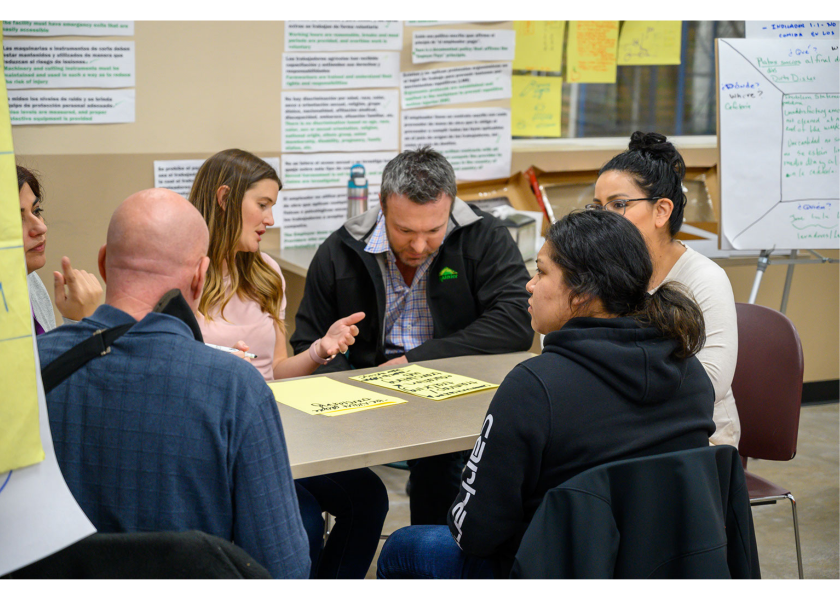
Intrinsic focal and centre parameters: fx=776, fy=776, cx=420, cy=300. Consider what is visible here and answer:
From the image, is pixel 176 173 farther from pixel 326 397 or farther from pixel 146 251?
pixel 146 251

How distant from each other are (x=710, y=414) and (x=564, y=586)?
1.39ft

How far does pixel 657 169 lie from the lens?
2123 millimetres

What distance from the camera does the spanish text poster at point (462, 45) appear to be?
3512mm

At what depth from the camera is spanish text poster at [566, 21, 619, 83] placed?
4.00 m

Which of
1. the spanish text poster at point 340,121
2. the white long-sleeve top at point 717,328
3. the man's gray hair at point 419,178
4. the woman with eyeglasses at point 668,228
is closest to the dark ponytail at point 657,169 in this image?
the woman with eyeglasses at point 668,228

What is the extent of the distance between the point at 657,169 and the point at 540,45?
6.68 ft

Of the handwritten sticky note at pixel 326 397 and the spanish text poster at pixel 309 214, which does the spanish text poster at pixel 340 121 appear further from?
the handwritten sticky note at pixel 326 397

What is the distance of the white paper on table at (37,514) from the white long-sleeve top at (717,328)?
148 cm

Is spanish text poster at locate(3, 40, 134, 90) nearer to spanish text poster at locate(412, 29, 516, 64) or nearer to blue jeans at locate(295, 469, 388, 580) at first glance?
spanish text poster at locate(412, 29, 516, 64)

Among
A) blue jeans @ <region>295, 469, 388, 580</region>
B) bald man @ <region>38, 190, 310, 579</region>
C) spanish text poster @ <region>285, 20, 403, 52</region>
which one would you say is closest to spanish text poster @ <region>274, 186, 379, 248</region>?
spanish text poster @ <region>285, 20, 403, 52</region>

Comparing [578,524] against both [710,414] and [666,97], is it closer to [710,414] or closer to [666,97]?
[710,414]

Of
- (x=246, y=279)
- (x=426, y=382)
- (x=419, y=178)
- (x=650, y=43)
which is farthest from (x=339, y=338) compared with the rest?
(x=650, y=43)

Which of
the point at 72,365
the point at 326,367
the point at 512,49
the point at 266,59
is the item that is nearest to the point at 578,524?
the point at 72,365

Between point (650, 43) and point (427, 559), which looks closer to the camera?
point (427, 559)
